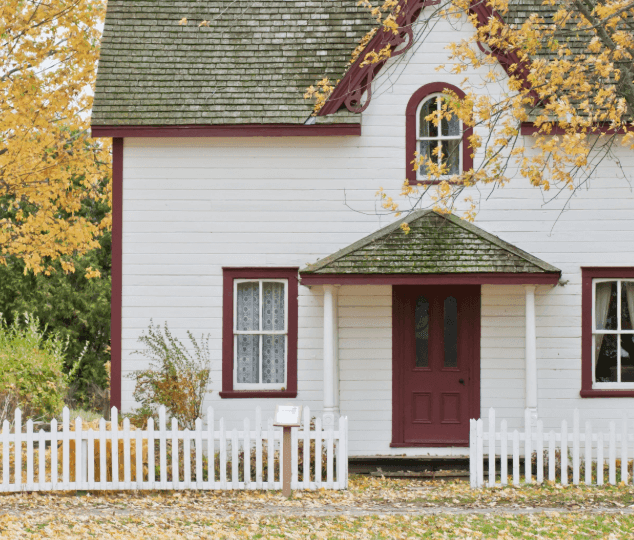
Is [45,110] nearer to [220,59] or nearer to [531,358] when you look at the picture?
[220,59]

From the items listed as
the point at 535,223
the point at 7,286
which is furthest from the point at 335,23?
the point at 7,286

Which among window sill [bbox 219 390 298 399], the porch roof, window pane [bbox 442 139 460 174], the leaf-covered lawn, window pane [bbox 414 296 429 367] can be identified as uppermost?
window pane [bbox 442 139 460 174]

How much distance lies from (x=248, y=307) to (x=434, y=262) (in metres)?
2.98

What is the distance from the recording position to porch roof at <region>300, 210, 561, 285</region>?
11867 mm

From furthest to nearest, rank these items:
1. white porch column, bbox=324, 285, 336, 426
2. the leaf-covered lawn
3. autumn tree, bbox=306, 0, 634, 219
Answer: white porch column, bbox=324, 285, 336, 426 → autumn tree, bbox=306, 0, 634, 219 → the leaf-covered lawn

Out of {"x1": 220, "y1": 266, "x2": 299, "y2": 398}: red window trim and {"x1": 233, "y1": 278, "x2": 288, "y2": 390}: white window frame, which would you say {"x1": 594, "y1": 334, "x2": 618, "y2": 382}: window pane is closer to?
{"x1": 220, "y1": 266, "x2": 299, "y2": 398}: red window trim

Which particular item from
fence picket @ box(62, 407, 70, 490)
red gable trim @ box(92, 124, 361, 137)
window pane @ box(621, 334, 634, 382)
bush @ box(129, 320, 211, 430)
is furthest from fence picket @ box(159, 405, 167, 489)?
window pane @ box(621, 334, 634, 382)

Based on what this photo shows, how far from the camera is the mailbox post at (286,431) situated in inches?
406

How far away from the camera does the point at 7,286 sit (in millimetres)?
22969

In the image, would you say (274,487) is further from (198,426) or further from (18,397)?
(18,397)

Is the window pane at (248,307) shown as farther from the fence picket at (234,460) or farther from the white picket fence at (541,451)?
the white picket fence at (541,451)

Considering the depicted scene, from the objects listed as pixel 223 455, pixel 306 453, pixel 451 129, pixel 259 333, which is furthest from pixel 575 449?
pixel 451 129

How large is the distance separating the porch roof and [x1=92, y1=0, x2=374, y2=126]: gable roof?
6.65 ft

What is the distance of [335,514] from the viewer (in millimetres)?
9375
